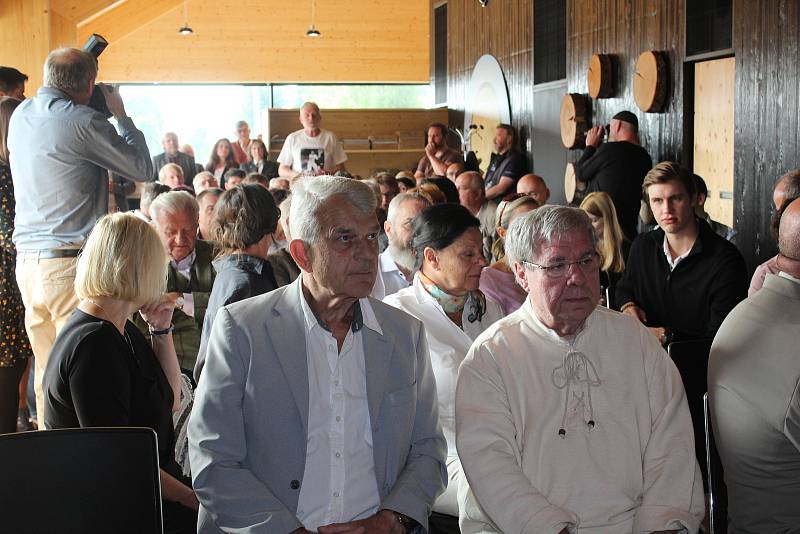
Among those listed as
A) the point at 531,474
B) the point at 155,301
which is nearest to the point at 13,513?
the point at 155,301

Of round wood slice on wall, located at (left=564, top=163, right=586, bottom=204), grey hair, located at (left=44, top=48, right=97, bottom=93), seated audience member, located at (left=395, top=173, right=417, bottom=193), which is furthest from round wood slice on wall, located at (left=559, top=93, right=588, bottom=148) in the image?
grey hair, located at (left=44, top=48, right=97, bottom=93)

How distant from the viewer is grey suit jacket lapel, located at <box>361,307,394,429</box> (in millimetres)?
2400

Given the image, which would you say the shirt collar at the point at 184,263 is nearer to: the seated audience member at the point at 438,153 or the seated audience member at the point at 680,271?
the seated audience member at the point at 680,271

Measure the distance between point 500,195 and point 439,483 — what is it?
314 inches

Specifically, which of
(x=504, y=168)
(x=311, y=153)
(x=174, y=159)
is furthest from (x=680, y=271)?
(x=174, y=159)

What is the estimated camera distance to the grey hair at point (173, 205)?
436cm

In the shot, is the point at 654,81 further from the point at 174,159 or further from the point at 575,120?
the point at 174,159

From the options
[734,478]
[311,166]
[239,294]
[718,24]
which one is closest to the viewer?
[734,478]

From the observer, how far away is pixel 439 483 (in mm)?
2496

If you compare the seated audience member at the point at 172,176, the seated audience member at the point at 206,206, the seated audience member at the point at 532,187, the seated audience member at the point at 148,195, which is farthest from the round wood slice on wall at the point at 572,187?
the seated audience member at the point at 206,206

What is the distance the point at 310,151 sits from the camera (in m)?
9.77

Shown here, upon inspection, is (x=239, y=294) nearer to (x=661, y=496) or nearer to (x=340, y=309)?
(x=340, y=309)

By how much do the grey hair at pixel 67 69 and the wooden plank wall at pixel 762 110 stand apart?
186 inches

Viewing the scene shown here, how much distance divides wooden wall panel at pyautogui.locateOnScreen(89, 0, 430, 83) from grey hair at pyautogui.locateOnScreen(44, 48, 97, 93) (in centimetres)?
1390
